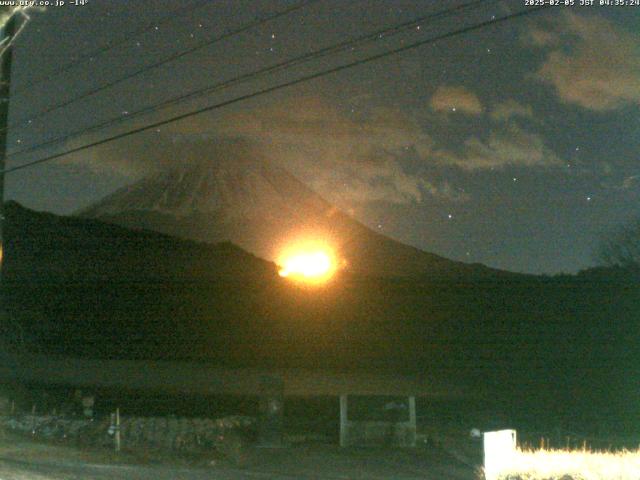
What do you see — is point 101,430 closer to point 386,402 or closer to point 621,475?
point 386,402

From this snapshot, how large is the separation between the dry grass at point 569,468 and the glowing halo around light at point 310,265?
20938 mm

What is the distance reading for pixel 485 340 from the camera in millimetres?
27984

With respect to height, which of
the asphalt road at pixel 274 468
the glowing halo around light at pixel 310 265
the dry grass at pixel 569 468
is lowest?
the asphalt road at pixel 274 468

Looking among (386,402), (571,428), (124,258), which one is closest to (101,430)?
(386,402)

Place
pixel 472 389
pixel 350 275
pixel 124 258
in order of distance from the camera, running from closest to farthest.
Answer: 1. pixel 472 389
2. pixel 350 275
3. pixel 124 258

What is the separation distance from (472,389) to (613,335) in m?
5.16

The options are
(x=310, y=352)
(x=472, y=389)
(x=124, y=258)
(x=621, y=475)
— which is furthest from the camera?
(x=124, y=258)

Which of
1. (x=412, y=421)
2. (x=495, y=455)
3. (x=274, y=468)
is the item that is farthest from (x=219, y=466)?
(x=412, y=421)

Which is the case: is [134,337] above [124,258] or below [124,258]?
below

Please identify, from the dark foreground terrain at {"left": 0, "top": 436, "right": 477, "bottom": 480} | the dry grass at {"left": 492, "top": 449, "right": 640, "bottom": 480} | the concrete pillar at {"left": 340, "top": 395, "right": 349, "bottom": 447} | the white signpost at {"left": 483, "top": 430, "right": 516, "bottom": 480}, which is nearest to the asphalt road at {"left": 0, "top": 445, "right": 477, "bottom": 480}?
the dark foreground terrain at {"left": 0, "top": 436, "right": 477, "bottom": 480}

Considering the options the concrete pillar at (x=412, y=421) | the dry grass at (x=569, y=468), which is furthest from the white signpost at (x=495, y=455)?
the concrete pillar at (x=412, y=421)

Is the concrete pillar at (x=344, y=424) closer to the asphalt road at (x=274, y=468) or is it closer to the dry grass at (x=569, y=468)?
the asphalt road at (x=274, y=468)

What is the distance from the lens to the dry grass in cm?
1073

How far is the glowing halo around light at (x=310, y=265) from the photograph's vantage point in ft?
110
